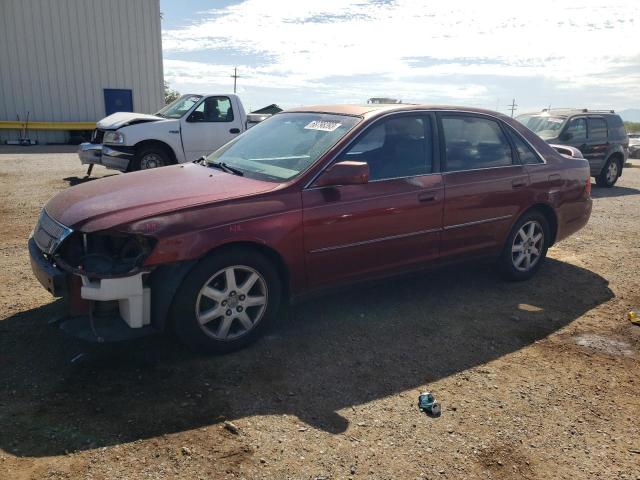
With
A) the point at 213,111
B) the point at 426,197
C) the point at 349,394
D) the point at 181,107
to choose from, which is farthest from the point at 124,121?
the point at 349,394

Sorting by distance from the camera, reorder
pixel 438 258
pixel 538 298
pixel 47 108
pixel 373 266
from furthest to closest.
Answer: pixel 47 108 → pixel 538 298 → pixel 438 258 → pixel 373 266

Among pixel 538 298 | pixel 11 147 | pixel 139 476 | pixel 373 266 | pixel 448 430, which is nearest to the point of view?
pixel 139 476

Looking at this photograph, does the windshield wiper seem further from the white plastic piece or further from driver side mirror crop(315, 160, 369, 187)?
the white plastic piece

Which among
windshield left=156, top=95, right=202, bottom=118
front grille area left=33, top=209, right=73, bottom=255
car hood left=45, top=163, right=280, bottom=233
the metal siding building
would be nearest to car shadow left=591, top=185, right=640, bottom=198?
windshield left=156, top=95, right=202, bottom=118

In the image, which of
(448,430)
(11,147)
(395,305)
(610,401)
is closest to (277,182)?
(395,305)

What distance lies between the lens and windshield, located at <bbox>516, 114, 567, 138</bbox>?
38.6ft

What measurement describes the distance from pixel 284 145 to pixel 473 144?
5.82ft

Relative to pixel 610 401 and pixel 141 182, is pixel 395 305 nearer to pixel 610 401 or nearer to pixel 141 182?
pixel 610 401

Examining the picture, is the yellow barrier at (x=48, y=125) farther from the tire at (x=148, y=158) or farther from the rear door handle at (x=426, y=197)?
the rear door handle at (x=426, y=197)

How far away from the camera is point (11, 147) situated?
19.3 m

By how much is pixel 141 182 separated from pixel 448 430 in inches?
109

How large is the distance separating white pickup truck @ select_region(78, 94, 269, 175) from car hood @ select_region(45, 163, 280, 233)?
621cm

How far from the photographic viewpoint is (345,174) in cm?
382

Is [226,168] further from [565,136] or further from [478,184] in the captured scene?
[565,136]
